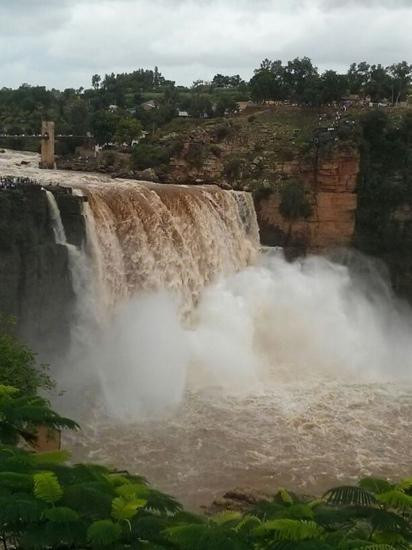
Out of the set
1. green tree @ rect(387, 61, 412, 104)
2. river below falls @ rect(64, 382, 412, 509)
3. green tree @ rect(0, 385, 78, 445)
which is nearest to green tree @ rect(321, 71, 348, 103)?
green tree @ rect(387, 61, 412, 104)

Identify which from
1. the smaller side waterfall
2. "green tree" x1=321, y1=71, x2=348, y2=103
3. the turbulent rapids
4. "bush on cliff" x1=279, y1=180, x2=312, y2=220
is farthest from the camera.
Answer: "green tree" x1=321, y1=71, x2=348, y2=103

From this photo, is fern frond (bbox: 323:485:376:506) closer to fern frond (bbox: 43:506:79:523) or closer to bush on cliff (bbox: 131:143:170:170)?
fern frond (bbox: 43:506:79:523)

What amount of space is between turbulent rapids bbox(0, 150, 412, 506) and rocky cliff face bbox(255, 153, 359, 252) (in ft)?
5.81

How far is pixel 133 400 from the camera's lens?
1593 centimetres

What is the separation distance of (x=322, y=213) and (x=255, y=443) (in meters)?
14.0

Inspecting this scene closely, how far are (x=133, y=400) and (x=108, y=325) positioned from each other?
2.21 metres

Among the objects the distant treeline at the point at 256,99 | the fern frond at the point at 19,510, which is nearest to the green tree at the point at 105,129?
the distant treeline at the point at 256,99

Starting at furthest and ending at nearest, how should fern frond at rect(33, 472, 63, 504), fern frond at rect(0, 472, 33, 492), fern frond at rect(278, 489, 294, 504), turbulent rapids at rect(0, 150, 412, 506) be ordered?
turbulent rapids at rect(0, 150, 412, 506) < fern frond at rect(278, 489, 294, 504) < fern frond at rect(0, 472, 33, 492) < fern frond at rect(33, 472, 63, 504)

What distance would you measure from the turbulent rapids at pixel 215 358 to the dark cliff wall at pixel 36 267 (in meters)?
0.40

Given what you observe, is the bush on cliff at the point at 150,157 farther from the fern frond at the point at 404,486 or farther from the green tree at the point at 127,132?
the fern frond at the point at 404,486

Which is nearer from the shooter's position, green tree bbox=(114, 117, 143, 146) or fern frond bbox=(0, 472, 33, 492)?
fern frond bbox=(0, 472, 33, 492)

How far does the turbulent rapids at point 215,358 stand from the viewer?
13.9 meters

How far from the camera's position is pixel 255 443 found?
47.6 ft

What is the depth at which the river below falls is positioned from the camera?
43.0 ft
